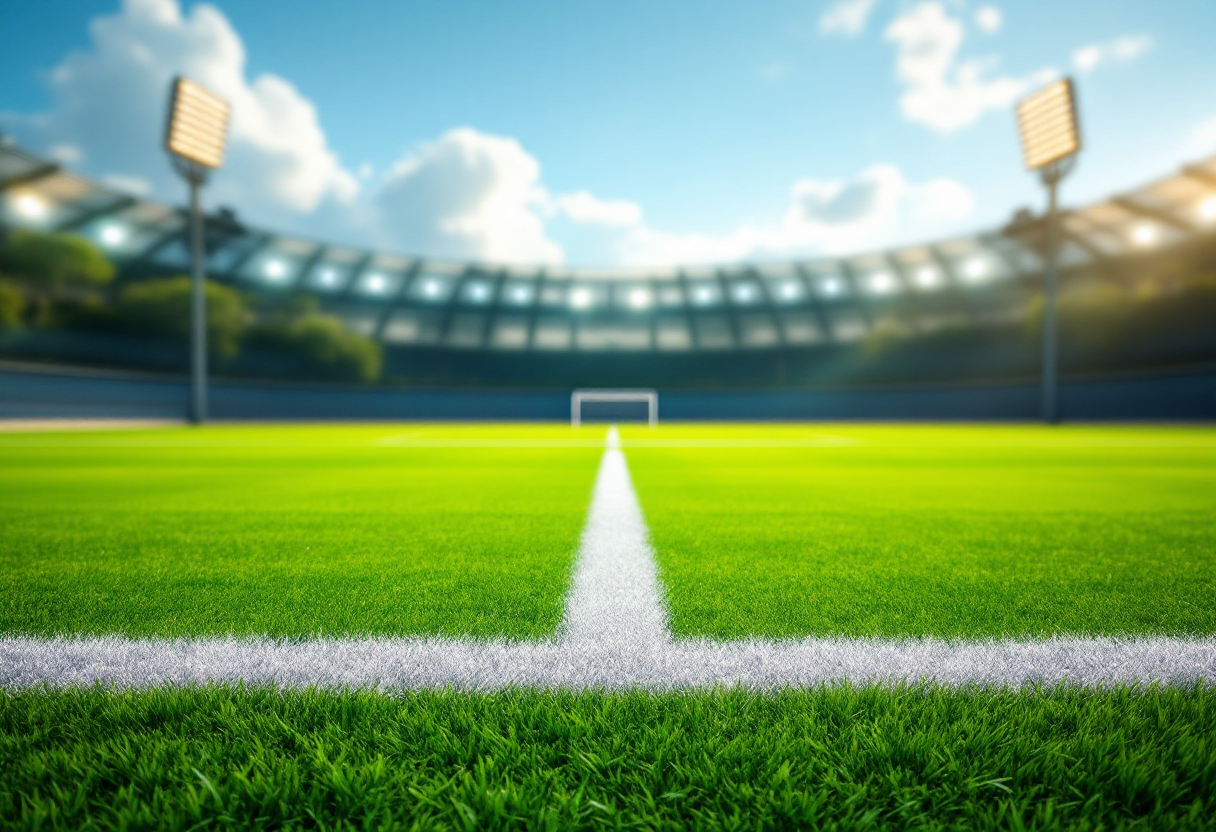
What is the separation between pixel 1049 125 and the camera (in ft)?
66.2

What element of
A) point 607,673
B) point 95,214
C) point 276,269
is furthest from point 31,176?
point 607,673

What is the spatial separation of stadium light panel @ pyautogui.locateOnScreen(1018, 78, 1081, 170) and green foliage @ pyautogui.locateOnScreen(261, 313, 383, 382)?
28836 millimetres

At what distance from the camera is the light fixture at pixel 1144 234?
90.7ft

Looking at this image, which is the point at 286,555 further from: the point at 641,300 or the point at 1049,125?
the point at 641,300

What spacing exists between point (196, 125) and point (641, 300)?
953 inches

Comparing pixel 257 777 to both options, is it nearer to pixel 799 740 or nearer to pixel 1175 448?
pixel 799 740

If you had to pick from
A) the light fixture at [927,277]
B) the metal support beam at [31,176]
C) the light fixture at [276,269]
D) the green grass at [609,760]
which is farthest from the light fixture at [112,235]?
the light fixture at [927,277]

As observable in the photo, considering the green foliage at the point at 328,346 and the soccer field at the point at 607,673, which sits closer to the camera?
the soccer field at the point at 607,673

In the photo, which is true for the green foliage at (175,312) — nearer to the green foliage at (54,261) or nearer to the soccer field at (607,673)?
the green foliage at (54,261)

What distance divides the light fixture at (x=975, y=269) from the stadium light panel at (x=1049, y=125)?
13255 mm

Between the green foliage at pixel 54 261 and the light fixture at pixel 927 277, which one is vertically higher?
the light fixture at pixel 927 277

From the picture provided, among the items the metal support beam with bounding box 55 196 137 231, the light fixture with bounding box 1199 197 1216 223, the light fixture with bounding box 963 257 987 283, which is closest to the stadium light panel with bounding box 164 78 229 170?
the metal support beam with bounding box 55 196 137 231

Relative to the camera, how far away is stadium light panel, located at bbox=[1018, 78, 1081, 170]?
63.9 feet

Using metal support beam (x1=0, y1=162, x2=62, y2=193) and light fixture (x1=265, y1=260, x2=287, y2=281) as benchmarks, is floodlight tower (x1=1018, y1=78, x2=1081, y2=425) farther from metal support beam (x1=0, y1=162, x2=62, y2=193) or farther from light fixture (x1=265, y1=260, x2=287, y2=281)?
metal support beam (x1=0, y1=162, x2=62, y2=193)
